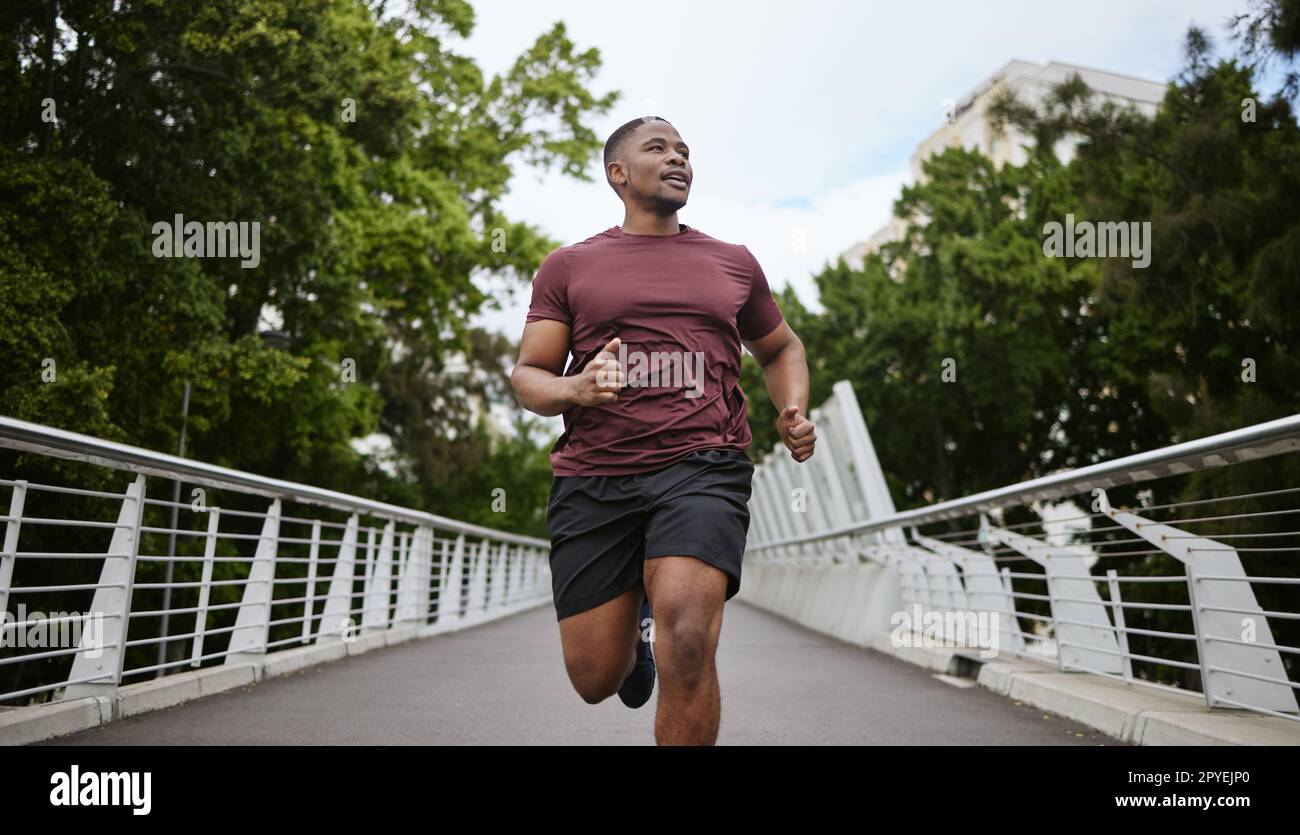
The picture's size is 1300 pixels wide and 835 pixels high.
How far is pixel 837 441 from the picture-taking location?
17703 millimetres

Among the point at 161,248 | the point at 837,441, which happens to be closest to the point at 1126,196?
the point at 837,441

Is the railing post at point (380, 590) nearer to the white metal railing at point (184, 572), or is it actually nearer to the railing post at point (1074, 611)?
the white metal railing at point (184, 572)

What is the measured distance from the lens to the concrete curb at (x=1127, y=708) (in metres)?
4.76

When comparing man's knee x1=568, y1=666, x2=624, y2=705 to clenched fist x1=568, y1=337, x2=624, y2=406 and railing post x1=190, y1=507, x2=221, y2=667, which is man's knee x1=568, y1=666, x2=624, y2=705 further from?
railing post x1=190, y1=507, x2=221, y2=667

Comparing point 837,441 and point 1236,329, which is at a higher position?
point 1236,329

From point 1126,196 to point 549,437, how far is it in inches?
1386

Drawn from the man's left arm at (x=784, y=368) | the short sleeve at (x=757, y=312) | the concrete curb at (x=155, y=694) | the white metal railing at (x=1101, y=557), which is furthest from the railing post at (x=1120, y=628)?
the concrete curb at (x=155, y=694)

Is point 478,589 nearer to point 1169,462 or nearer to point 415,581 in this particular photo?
point 415,581

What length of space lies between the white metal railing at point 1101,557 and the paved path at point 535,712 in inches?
Answer: 26.7

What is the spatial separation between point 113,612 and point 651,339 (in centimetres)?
386

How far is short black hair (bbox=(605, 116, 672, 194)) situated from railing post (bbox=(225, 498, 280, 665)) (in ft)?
17.1

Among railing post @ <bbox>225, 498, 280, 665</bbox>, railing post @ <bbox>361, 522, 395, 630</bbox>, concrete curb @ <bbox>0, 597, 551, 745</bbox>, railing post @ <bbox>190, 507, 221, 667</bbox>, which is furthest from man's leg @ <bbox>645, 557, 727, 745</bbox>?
railing post @ <bbox>361, 522, 395, 630</bbox>

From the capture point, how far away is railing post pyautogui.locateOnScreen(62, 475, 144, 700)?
568 centimetres
